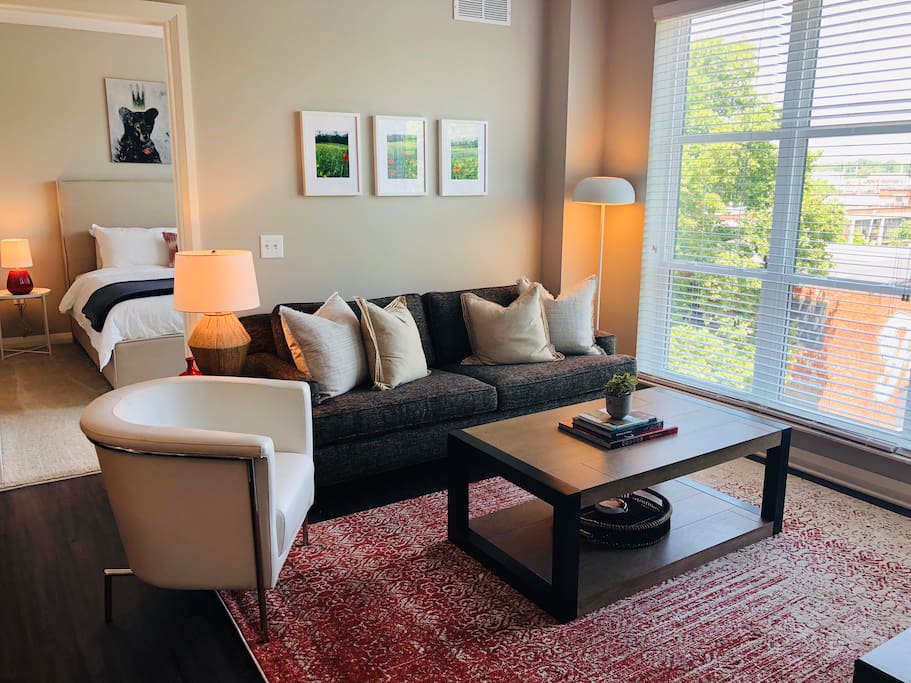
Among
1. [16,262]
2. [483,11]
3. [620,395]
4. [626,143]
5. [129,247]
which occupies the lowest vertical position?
[620,395]

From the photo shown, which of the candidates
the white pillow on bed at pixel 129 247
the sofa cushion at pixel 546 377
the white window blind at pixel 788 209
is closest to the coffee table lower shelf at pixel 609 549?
the sofa cushion at pixel 546 377

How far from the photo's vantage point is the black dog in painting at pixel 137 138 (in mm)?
6762

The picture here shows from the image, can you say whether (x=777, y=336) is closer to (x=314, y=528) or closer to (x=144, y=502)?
(x=314, y=528)

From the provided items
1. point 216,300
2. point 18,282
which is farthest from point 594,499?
point 18,282

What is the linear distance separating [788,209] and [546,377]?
1.59 m

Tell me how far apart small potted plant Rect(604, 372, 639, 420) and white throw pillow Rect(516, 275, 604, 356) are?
4.69ft

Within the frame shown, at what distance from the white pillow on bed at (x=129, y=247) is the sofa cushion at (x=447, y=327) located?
11.6 feet

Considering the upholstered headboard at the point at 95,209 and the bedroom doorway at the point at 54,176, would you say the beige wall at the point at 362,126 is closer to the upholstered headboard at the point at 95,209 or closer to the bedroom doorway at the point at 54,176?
the bedroom doorway at the point at 54,176

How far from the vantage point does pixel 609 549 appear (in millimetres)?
2727

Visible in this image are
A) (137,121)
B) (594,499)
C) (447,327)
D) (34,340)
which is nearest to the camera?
(594,499)

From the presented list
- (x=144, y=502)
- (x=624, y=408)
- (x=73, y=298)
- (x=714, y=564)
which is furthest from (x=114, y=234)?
(x=714, y=564)

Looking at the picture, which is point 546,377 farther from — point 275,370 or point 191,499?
point 191,499

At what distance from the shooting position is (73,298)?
621 centimetres

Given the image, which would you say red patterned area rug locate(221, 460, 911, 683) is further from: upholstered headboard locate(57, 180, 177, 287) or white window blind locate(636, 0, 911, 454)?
upholstered headboard locate(57, 180, 177, 287)
